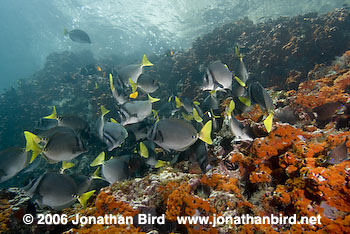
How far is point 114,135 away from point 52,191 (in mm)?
1254

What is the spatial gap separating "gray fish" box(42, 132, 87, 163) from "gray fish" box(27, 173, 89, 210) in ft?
0.92

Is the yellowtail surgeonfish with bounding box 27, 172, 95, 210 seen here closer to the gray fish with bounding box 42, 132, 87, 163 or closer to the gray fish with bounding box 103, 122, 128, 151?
the gray fish with bounding box 42, 132, 87, 163

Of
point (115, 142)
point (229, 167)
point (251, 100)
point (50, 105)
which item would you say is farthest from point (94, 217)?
point (50, 105)

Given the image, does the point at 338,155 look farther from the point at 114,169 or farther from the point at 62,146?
the point at 62,146

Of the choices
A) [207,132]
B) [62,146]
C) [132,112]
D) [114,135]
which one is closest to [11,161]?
[62,146]

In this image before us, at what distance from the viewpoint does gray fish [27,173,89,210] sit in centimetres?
229

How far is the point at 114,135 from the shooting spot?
3.25 meters

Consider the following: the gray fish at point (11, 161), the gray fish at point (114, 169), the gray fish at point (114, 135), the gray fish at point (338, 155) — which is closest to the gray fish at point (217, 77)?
the gray fish at point (338, 155)

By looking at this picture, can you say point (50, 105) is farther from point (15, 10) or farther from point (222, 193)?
point (15, 10)

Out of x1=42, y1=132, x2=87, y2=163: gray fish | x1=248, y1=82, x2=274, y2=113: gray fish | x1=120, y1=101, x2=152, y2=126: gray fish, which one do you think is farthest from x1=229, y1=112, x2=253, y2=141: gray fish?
x1=42, y1=132, x2=87, y2=163: gray fish

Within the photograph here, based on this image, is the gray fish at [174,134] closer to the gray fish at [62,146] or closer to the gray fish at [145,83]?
the gray fish at [62,146]

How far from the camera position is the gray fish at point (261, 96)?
2.23 meters

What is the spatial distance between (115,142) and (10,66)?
12160 centimetres

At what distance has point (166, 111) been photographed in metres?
5.29
